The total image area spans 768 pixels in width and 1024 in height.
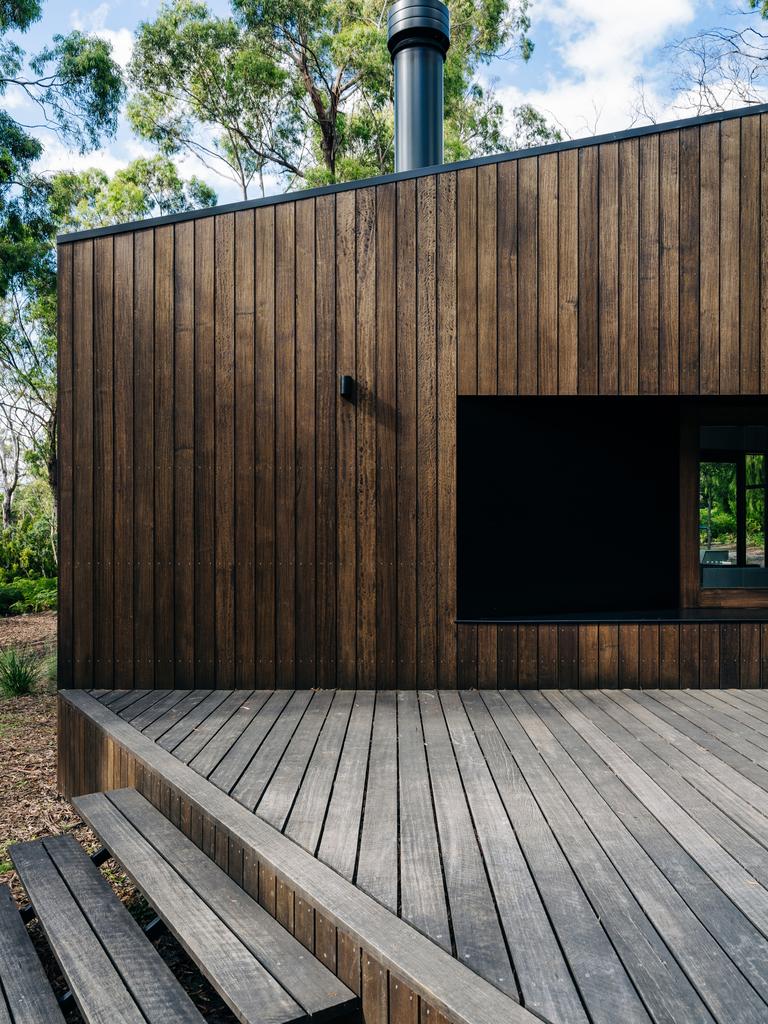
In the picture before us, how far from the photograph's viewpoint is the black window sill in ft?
12.3

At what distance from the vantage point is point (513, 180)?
377 cm

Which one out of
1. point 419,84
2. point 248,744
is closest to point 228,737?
point 248,744

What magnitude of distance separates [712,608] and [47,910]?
4042 mm

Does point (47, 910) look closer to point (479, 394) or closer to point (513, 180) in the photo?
point (479, 394)

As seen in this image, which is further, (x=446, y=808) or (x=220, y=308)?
(x=220, y=308)

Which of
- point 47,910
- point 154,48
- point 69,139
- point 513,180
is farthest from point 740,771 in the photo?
point 154,48

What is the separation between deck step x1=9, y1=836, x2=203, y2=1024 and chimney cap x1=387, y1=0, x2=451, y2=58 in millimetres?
5464

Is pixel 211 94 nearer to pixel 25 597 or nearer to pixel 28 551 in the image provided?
pixel 28 551

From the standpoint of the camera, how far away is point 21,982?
6.22 feet

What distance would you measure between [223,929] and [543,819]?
975 millimetres

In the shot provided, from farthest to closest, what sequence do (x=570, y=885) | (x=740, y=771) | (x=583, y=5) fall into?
1. (x=583, y=5)
2. (x=740, y=771)
3. (x=570, y=885)

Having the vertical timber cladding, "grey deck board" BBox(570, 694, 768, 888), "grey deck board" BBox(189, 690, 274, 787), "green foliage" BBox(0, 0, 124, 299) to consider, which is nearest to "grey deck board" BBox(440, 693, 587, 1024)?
"grey deck board" BBox(570, 694, 768, 888)

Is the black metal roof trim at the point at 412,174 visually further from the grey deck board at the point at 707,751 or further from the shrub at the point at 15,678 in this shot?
the shrub at the point at 15,678

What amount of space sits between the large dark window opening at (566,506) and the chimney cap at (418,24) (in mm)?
2972
